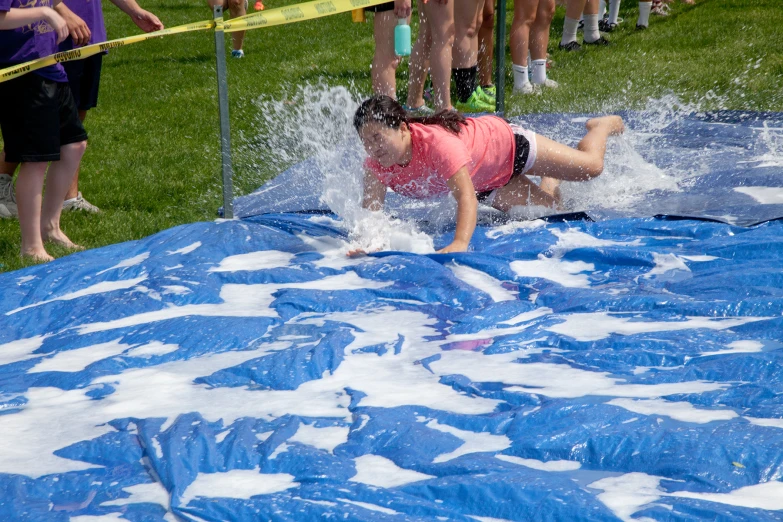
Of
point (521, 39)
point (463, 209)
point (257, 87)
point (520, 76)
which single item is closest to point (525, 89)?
point (520, 76)

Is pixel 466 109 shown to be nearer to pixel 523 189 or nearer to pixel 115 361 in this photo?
pixel 523 189

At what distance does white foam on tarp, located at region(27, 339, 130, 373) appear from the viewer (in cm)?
335

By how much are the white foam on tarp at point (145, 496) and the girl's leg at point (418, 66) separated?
221 inches

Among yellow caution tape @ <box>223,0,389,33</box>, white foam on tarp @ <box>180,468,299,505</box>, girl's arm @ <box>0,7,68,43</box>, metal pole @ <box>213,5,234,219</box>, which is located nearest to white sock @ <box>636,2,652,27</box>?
yellow caution tape @ <box>223,0,389,33</box>

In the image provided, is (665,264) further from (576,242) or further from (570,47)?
(570,47)

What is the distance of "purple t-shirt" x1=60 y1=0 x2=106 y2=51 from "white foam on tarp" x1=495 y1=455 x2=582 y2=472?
4.01 m

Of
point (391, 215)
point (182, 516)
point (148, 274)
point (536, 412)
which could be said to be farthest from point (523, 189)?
point (182, 516)

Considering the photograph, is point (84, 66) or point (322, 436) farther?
point (84, 66)

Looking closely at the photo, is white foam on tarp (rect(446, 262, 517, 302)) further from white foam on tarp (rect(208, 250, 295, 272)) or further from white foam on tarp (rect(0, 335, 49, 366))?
white foam on tarp (rect(0, 335, 49, 366))

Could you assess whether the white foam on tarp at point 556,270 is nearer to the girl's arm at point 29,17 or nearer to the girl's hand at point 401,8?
the girl's arm at point 29,17

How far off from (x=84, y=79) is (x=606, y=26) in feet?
25.2

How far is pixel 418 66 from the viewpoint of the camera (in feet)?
25.4

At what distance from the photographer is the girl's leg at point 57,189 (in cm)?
511

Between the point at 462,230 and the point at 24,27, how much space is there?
8.02ft
